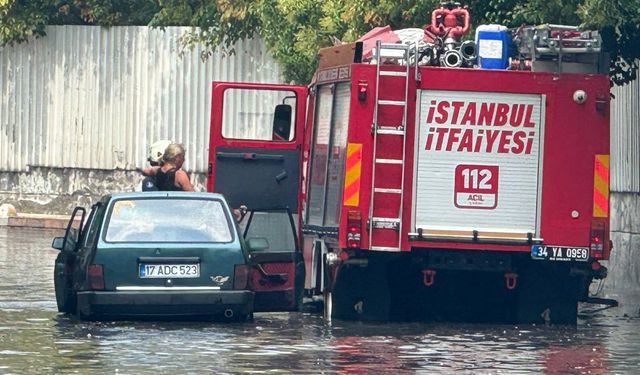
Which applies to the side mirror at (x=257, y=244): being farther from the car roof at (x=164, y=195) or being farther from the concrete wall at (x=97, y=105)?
the concrete wall at (x=97, y=105)

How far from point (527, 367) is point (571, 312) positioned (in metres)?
4.39

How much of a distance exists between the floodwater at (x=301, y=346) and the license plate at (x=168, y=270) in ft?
1.55

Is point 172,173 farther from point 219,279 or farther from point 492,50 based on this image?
point 492,50

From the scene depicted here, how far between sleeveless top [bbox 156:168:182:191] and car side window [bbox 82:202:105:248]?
1.63m

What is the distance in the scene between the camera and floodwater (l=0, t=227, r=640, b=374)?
14086 millimetres

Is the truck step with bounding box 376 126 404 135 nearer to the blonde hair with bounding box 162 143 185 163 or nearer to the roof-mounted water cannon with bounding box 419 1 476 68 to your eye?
the roof-mounted water cannon with bounding box 419 1 476 68

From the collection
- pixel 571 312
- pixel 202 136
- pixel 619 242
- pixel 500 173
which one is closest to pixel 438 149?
pixel 500 173

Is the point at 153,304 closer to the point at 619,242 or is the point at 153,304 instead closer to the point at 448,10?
the point at 448,10

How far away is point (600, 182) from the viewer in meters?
17.9

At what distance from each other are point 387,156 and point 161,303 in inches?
101

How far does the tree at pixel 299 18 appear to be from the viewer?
21.1 meters

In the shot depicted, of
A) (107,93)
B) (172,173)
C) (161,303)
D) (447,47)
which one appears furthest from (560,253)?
(107,93)

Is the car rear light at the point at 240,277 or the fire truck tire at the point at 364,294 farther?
the fire truck tire at the point at 364,294

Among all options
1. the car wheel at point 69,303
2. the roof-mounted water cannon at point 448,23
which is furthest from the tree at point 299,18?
the car wheel at point 69,303
